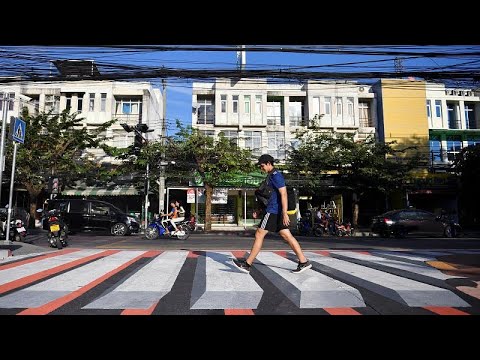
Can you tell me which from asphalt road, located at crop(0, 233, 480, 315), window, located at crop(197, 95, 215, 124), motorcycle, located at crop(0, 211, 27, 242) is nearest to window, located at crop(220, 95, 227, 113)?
window, located at crop(197, 95, 215, 124)

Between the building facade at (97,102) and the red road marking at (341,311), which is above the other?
the building facade at (97,102)

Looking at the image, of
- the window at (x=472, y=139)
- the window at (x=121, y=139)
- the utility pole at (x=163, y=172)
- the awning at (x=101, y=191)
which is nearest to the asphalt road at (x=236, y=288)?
the utility pole at (x=163, y=172)

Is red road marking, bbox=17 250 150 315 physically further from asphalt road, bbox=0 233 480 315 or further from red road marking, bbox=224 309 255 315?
red road marking, bbox=224 309 255 315

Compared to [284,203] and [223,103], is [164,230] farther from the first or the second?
[223,103]

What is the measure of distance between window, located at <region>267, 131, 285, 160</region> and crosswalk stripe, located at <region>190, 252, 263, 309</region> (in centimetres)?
2232

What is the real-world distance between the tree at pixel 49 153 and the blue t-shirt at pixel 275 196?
20628 mm

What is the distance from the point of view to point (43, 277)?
5039 mm

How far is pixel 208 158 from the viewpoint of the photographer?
22.4 metres

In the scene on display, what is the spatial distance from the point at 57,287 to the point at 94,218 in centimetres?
1340

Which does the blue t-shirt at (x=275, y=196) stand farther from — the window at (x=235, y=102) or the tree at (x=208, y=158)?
the window at (x=235, y=102)

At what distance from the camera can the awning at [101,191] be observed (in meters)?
24.9

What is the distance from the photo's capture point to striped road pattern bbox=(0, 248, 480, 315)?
348 cm
